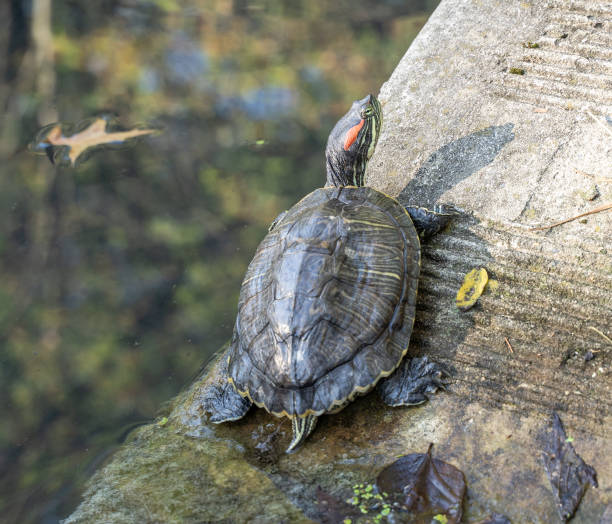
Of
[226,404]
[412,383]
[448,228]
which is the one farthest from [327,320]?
[448,228]

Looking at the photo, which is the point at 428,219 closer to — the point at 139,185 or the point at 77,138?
the point at 139,185

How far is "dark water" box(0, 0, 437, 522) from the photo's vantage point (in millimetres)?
3504

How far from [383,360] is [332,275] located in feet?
1.43

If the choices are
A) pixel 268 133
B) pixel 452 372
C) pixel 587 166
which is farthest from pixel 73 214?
pixel 587 166

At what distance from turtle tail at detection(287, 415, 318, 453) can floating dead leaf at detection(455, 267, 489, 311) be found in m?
0.92

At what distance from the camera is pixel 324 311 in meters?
2.57

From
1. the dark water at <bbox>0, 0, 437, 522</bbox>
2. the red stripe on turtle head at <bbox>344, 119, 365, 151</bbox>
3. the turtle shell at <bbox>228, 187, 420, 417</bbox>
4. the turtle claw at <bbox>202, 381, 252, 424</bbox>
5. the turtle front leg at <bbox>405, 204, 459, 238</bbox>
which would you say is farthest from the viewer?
the dark water at <bbox>0, 0, 437, 522</bbox>

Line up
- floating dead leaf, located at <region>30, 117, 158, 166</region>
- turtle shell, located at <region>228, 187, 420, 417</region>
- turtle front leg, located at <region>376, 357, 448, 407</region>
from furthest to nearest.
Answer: floating dead leaf, located at <region>30, 117, 158, 166</region>
turtle front leg, located at <region>376, 357, 448, 407</region>
turtle shell, located at <region>228, 187, 420, 417</region>

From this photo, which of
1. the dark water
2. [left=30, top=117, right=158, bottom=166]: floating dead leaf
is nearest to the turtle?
the dark water

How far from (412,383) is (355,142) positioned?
1.45 m

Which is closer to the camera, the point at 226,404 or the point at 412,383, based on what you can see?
the point at 412,383

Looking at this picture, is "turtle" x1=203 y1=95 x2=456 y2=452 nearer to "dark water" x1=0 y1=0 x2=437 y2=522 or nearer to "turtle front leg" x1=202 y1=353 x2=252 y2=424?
"turtle front leg" x1=202 y1=353 x2=252 y2=424

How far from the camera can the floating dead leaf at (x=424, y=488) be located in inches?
88.9

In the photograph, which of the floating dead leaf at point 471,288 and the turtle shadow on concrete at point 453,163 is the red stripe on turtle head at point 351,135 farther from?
the floating dead leaf at point 471,288
